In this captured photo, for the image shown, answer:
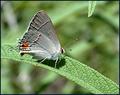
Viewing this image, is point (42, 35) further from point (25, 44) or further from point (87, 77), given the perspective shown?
point (87, 77)

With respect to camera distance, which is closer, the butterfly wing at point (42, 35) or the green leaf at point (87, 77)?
the green leaf at point (87, 77)

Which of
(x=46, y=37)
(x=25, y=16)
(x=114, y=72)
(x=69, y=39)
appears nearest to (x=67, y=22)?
(x=69, y=39)

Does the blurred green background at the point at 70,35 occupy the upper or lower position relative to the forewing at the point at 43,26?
lower

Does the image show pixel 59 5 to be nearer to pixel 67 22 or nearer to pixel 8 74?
pixel 67 22

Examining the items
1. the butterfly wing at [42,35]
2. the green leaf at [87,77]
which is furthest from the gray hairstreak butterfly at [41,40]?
the green leaf at [87,77]

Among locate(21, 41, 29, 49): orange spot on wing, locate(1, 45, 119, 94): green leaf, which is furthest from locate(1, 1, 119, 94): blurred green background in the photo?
locate(1, 45, 119, 94): green leaf

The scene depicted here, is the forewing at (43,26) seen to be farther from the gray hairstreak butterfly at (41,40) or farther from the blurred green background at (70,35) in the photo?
the blurred green background at (70,35)

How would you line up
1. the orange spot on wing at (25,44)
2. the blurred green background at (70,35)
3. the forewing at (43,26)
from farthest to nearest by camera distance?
the blurred green background at (70,35) → the orange spot on wing at (25,44) → the forewing at (43,26)
